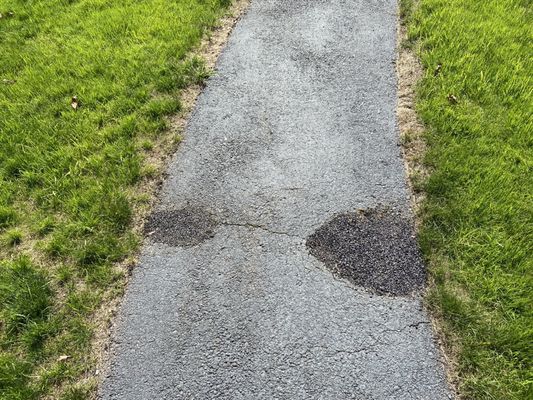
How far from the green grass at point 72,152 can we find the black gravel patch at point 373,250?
1589 mm

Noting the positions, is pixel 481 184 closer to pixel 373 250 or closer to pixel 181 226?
pixel 373 250

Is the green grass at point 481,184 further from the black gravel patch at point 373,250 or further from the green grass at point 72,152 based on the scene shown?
the green grass at point 72,152

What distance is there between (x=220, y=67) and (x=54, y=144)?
202 cm

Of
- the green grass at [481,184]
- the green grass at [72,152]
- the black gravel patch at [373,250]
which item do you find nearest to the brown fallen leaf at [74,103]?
the green grass at [72,152]

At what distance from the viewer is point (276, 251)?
3703 mm

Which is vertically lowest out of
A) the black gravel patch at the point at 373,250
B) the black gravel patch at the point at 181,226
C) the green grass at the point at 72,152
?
the black gravel patch at the point at 373,250

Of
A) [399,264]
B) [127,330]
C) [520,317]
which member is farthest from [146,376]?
[520,317]

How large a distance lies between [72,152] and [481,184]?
12.0 ft

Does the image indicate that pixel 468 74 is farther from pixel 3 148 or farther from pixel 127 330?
pixel 3 148

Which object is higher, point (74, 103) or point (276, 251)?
point (74, 103)

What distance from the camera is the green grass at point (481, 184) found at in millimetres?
3061

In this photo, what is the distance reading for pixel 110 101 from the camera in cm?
500

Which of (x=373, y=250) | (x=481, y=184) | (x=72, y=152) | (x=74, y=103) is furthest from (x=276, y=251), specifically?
(x=74, y=103)

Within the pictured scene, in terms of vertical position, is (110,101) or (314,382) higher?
(110,101)
